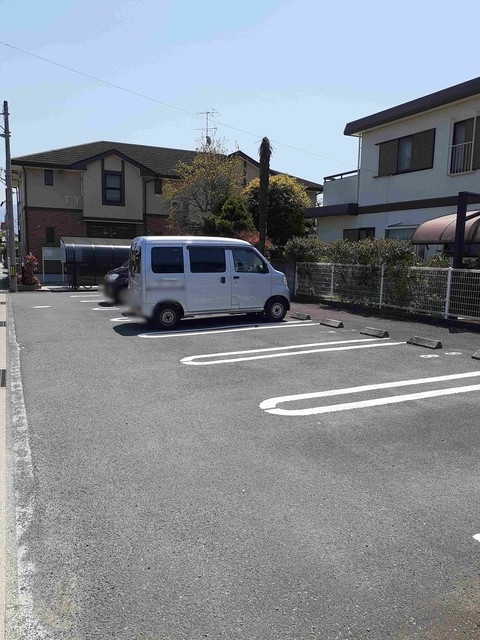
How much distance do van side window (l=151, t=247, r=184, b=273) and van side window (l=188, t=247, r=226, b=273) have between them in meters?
0.27

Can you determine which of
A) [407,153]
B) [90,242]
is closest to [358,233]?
[407,153]

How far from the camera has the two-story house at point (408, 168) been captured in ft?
50.3

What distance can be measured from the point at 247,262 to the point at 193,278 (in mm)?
1400

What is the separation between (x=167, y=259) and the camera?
34.3ft

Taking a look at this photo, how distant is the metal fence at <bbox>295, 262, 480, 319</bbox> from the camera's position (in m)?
11.1

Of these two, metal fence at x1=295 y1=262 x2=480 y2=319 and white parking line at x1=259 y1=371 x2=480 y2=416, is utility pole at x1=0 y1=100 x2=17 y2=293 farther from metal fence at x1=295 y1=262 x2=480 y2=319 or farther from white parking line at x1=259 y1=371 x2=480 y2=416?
white parking line at x1=259 y1=371 x2=480 y2=416

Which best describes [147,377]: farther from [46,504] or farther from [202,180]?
[202,180]

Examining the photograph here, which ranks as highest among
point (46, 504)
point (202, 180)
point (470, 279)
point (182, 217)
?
point (202, 180)

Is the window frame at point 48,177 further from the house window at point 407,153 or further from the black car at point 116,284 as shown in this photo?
the house window at point 407,153

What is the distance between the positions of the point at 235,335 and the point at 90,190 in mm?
21371

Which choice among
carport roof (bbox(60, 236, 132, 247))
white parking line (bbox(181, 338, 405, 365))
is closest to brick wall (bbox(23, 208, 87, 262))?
carport roof (bbox(60, 236, 132, 247))

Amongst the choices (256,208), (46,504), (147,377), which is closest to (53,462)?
(46,504)

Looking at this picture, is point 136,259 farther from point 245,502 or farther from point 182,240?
point 245,502

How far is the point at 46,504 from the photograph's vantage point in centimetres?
341
